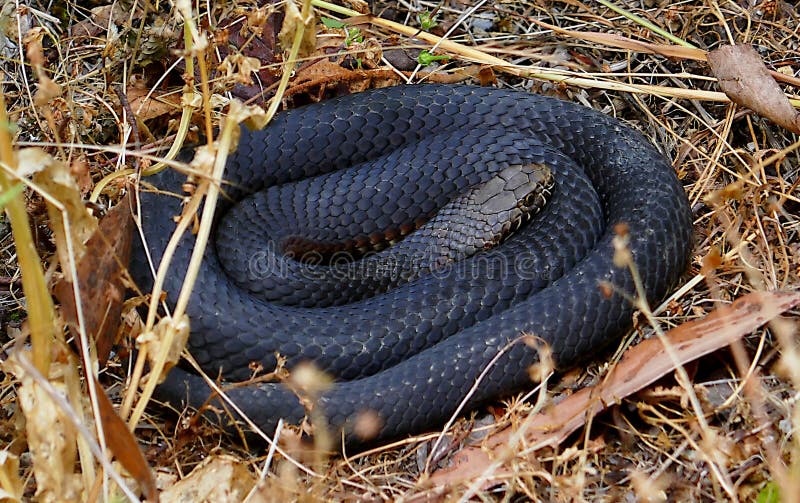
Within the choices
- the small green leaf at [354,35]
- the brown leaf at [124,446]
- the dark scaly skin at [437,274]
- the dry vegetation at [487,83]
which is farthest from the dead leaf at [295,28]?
the small green leaf at [354,35]

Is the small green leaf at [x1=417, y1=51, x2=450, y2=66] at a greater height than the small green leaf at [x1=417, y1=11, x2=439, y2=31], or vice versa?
the small green leaf at [x1=417, y1=11, x2=439, y2=31]

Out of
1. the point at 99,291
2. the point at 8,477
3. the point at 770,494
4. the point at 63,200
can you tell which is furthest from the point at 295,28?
the point at 770,494

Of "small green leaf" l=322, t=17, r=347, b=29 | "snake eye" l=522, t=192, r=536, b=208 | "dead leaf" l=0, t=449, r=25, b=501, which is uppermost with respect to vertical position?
"small green leaf" l=322, t=17, r=347, b=29

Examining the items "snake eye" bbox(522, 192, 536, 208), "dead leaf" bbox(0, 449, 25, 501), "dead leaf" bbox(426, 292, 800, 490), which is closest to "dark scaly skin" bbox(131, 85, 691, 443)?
"snake eye" bbox(522, 192, 536, 208)

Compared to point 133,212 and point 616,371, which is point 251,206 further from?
point 616,371

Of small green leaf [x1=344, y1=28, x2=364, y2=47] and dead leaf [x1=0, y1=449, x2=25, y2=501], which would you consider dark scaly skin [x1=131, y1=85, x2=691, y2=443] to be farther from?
dead leaf [x1=0, y1=449, x2=25, y2=501]

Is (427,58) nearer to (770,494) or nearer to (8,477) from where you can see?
(770,494)
